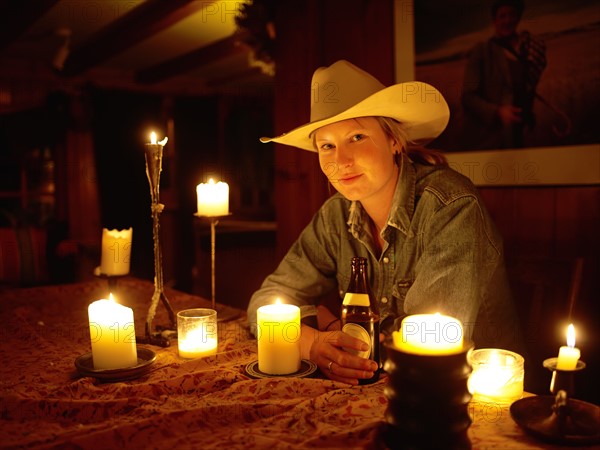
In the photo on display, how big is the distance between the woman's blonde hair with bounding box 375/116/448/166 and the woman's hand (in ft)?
2.10

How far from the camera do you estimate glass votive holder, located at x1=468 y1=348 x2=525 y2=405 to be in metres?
0.94

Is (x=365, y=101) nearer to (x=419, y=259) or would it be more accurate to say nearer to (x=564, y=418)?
(x=419, y=259)

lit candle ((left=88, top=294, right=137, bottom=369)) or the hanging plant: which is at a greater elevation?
the hanging plant

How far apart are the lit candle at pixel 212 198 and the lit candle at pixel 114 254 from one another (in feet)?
0.72

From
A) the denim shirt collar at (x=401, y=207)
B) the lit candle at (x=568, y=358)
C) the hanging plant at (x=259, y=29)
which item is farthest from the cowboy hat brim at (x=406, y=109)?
Answer: the hanging plant at (x=259, y=29)

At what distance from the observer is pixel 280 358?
1077mm

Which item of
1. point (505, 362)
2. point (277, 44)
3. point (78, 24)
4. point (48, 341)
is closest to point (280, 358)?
point (505, 362)

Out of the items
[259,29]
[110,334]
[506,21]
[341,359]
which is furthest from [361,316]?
[259,29]

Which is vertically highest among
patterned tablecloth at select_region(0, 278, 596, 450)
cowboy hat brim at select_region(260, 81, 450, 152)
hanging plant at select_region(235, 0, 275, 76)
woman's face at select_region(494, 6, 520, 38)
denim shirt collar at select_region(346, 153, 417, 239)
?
hanging plant at select_region(235, 0, 275, 76)

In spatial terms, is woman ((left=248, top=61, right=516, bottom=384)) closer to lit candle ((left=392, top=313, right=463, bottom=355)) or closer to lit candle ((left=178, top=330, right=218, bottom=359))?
lit candle ((left=178, top=330, right=218, bottom=359))

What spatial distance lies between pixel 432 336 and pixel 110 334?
0.66 meters

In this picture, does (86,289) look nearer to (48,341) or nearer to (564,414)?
(48,341)

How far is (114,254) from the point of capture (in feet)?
4.56

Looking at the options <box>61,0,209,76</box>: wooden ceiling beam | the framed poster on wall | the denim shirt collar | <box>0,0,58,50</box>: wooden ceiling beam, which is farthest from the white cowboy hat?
<box>0,0,58,50</box>: wooden ceiling beam
